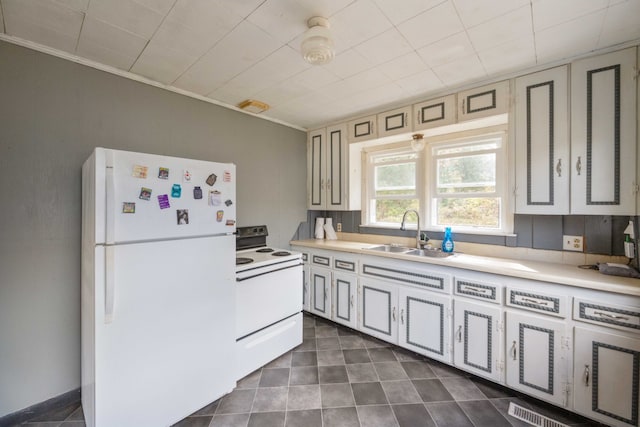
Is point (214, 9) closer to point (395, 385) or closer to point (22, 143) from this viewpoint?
point (22, 143)

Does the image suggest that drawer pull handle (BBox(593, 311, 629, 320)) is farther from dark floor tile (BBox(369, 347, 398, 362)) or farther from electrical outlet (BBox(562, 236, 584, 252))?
dark floor tile (BBox(369, 347, 398, 362))

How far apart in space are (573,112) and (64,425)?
3821 millimetres

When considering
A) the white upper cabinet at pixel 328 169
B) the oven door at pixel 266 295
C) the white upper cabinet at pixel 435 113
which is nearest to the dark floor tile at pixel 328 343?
the oven door at pixel 266 295

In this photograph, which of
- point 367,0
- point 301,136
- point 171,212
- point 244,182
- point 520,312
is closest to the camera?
point 367,0

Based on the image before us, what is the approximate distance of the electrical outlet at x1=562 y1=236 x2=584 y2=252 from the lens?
1958 mm

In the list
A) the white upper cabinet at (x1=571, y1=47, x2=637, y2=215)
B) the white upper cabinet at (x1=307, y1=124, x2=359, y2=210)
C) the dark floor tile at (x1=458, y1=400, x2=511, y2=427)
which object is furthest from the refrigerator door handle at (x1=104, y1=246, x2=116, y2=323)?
the white upper cabinet at (x1=571, y1=47, x2=637, y2=215)

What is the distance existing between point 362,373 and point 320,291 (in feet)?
3.33

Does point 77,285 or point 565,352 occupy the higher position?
point 77,285

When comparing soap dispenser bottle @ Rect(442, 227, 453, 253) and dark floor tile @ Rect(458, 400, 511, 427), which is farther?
soap dispenser bottle @ Rect(442, 227, 453, 253)

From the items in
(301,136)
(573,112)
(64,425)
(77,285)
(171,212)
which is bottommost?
(64,425)

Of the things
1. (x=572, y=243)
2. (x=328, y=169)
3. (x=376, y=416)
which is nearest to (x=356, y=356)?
(x=376, y=416)

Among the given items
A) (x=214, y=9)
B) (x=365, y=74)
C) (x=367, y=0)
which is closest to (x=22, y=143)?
(x=214, y=9)

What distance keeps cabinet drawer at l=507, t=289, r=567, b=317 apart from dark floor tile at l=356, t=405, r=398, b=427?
108 cm

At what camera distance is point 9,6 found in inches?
54.0
